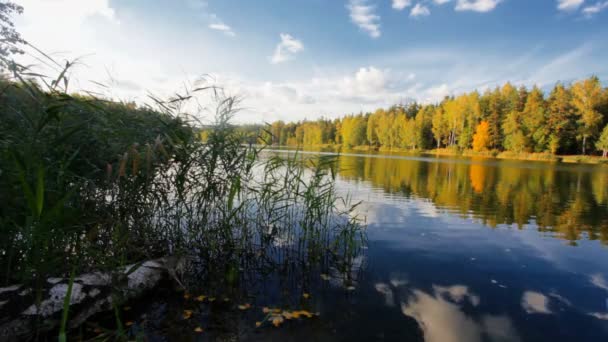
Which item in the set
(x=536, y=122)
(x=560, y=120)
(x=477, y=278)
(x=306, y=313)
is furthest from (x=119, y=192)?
(x=560, y=120)

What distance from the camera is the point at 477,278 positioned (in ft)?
19.6

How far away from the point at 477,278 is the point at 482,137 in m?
66.2

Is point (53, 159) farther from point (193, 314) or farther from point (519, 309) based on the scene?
point (519, 309)

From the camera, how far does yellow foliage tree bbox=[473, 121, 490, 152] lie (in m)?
→ 62.9

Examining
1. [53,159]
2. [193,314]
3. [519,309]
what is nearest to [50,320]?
[193,314]

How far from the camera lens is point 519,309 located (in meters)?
4.83

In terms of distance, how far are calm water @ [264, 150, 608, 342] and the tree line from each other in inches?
1062

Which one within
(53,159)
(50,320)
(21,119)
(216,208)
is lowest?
(50,320)

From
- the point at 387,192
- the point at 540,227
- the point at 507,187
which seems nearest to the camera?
the point at 540,227

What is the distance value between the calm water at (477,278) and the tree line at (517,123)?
26985 millimetres

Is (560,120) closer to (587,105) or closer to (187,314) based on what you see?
(587,105)

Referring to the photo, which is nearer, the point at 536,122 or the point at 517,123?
the point at 536,122

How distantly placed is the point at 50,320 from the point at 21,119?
7.93 ft

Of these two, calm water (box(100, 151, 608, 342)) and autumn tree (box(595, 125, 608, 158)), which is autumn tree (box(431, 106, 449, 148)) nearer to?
autumn tree (box(595, 125, 608, 158))
